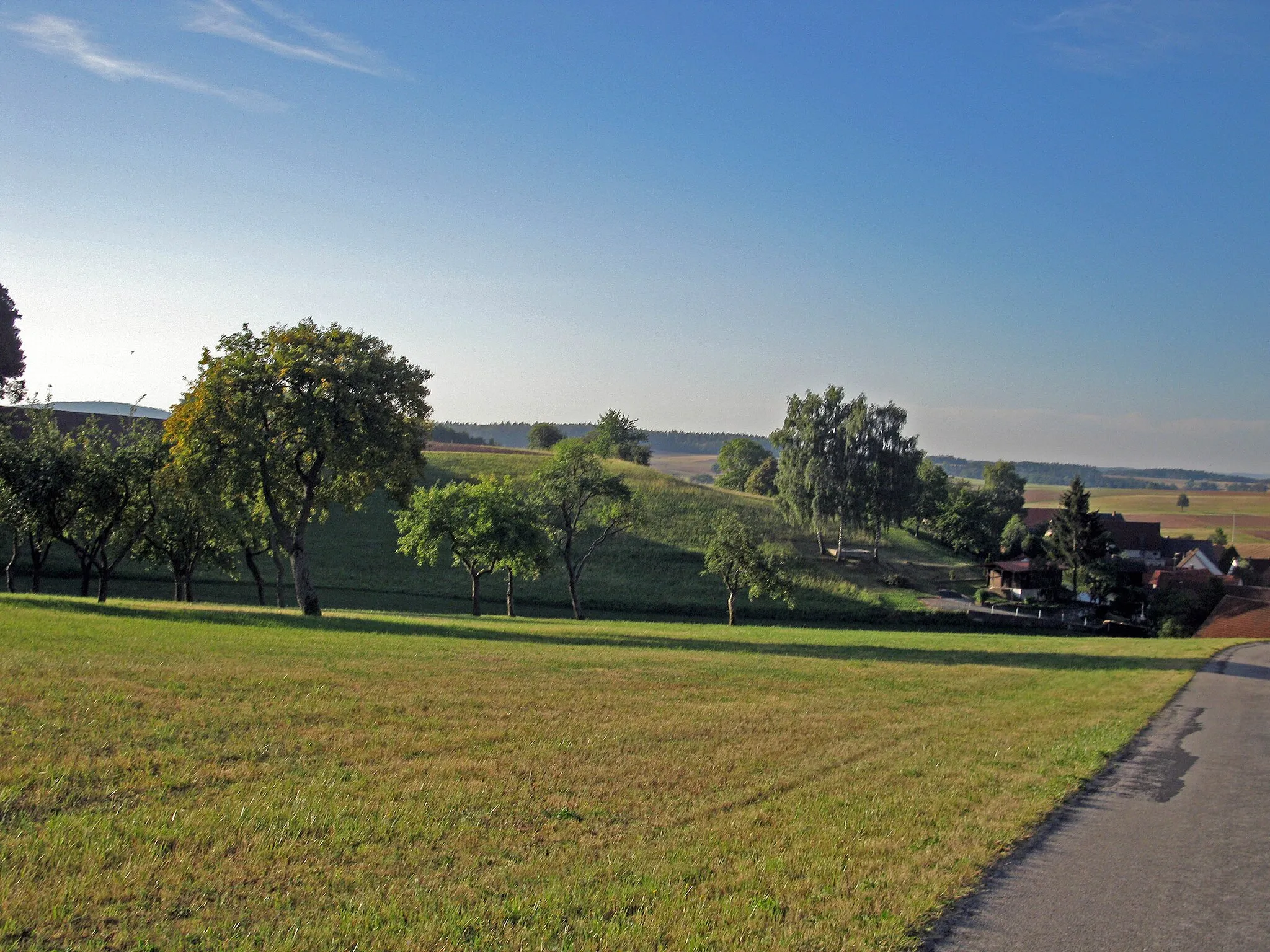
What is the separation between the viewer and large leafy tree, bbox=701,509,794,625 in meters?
63.6

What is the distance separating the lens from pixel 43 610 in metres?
29.0

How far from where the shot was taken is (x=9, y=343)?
86938mm

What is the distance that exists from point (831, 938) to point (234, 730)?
936 centimetres

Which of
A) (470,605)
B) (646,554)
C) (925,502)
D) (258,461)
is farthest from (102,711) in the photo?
(925,502)

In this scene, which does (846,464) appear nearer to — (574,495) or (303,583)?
(574,495)

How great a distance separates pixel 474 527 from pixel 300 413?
19326mm

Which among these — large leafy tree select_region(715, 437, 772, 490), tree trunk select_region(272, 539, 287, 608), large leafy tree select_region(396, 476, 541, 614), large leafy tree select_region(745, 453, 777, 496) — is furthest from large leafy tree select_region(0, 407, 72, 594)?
large leafy tree select_region(715, 437, 772, 490)

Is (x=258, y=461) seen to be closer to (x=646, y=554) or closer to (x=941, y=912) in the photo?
(x=941, y=912)

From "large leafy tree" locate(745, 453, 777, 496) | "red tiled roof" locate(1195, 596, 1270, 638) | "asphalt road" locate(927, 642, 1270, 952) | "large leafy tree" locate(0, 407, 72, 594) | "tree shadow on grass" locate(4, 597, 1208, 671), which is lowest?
"red tiled roof" locate(1195, 596, 1270, 638)

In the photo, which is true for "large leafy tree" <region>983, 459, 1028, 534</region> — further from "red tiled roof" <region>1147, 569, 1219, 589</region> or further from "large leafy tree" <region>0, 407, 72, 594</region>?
"large leafy tree" <region>0, 407, 72, 594</region>

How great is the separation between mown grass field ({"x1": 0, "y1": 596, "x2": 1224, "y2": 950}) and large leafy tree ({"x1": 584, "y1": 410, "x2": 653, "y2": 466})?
142 metres

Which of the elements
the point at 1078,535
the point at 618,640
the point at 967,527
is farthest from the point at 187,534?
the point at 967,527

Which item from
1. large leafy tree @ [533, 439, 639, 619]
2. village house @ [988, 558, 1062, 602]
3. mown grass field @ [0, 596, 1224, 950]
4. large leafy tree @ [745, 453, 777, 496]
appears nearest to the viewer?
mown grass field @ [0, 596, 1224, 950]

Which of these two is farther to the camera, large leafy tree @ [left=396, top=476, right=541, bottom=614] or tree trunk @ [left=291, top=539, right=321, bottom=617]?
large leafy tree @ [left=396, top=476, right=541, bottom=614]
